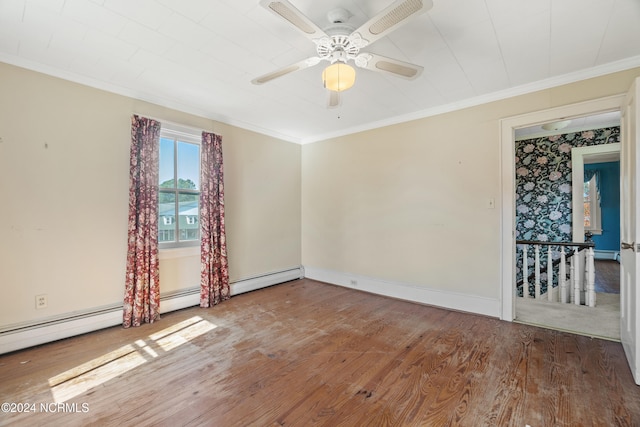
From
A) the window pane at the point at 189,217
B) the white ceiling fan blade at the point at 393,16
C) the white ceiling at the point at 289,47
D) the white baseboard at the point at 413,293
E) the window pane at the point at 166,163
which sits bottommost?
the white baseboard at the point at 413,293

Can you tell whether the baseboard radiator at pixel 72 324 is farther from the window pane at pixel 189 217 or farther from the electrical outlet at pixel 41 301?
the window pane at pixel 189 217


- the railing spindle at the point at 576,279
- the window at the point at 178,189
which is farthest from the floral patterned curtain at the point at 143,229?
the railing spindle at the point at 576,279

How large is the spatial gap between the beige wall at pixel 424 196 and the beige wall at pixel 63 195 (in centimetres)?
226

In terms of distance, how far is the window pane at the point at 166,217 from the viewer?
10.8 ft

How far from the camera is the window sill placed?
3205 mm

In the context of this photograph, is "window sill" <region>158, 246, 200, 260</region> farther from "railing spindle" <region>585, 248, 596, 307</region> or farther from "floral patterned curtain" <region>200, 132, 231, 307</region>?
"railing spindle" <region>585, 248, 596, 307</region>

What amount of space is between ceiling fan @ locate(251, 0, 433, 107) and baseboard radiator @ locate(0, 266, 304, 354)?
108 inches

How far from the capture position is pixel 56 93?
2.51m

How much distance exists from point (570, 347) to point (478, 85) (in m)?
2.65

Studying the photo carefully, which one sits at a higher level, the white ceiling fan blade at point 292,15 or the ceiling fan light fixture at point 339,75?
the white ceiling fan blade at point 292,15

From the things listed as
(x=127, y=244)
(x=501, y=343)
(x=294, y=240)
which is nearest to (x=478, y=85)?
(x=501, y=343)

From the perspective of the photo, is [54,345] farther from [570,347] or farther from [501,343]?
[570,347]

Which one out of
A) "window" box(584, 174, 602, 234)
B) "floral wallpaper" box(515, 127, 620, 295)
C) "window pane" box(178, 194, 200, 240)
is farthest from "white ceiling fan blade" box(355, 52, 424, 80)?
"window" box(584, 174, 602, 234)

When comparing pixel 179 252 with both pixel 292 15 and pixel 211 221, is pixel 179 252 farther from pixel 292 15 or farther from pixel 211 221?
pixel 292 15
